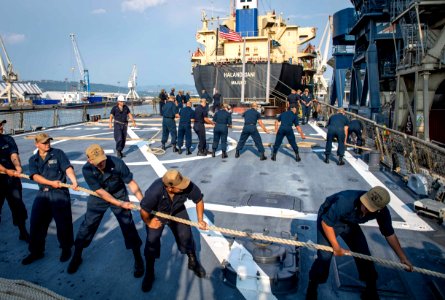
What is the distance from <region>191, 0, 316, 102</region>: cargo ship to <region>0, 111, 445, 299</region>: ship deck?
1748 centimetres

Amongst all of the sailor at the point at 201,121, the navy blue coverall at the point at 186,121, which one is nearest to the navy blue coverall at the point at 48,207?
the navy blue coverall at the point at 186,121

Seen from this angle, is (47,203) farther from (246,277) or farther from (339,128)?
(339,128)

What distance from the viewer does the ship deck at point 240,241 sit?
11.4 ft

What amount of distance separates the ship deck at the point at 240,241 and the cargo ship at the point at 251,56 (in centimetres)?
1748

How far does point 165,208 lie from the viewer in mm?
3668

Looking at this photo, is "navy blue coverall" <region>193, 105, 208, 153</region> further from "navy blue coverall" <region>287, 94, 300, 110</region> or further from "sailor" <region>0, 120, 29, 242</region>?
"navy blue coverall" <region>287, 94, 300, 110</region>

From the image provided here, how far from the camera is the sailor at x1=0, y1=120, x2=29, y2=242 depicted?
181 inches

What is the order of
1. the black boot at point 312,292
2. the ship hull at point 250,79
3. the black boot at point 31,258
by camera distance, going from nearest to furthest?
the black boot at point 312,292, the black boot at point 31,258, the ship hull at point 250,79

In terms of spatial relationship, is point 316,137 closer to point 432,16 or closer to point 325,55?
point 432,16

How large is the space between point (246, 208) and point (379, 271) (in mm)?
2466

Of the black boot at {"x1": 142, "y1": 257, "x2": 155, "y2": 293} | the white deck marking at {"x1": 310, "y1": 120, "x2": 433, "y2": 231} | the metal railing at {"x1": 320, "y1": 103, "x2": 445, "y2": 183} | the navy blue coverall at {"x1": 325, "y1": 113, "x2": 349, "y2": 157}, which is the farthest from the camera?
the navy blue coverall at {"x1": 325, "y1": 113, "x2": 349, "y2": 157}

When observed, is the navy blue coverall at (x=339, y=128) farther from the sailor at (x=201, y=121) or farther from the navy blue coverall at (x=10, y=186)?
the navy blue coverall at (x=10, y=186)

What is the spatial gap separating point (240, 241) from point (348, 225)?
1542 millimetres

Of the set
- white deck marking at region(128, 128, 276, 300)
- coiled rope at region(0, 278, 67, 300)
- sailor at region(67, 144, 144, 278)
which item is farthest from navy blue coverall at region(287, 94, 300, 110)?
coiled rope at region(0, 278, 67, 300)
